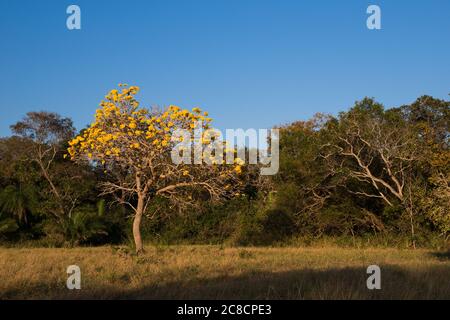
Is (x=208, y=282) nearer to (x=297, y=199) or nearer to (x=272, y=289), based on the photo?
(x=272, y=289)

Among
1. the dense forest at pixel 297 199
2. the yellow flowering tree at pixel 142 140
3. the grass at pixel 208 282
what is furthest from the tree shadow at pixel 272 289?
the dense forest at pixel 297 199

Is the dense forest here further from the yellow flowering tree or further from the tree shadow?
the tree shadow

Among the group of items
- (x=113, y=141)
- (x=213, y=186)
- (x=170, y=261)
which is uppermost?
(x=113, y=141)

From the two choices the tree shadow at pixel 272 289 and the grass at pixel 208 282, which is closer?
the tree shadow at pixel 272 289

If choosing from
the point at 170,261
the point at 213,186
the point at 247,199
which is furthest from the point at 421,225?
the point at 170,261

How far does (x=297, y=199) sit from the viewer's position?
23.6 m

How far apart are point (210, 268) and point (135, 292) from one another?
353 centimetres

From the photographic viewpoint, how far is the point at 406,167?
2150 cm

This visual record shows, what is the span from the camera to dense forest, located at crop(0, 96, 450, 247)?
21203mm

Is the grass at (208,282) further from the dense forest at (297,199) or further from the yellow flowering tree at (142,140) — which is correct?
the dense forest at (297,199)

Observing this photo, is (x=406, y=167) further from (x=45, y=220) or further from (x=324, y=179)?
(x=45, y=220)

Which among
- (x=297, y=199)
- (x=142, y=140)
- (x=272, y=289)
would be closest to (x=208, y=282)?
(x=272, y=289)

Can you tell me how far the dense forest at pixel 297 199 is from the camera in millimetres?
21203

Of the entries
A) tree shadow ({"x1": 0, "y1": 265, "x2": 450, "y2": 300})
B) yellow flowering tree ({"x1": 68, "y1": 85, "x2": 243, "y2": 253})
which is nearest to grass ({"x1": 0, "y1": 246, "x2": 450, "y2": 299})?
tree shadow ({"x1": 0, "y1": 265, "x2": 450, "y2": 300})
